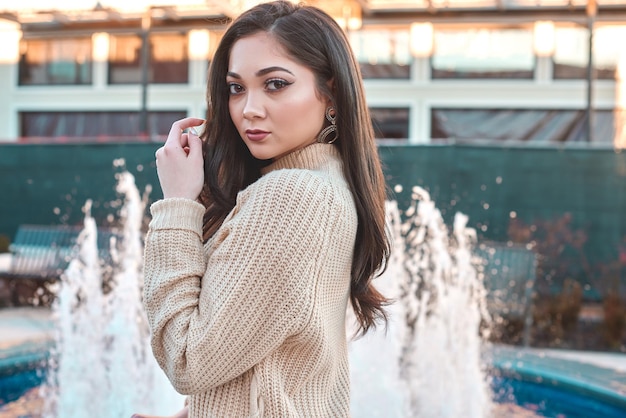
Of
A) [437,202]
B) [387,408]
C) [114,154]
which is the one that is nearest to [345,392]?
[387,408]

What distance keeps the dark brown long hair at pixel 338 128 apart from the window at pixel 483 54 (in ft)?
49.7

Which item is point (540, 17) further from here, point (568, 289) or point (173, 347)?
point (173, 347)

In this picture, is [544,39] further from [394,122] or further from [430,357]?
[430,357]

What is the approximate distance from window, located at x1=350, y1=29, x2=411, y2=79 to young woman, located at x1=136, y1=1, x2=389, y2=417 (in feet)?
49.4

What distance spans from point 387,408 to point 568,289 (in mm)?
3696

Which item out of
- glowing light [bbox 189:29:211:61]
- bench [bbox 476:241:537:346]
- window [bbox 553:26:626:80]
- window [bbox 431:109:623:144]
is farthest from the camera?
glowing light [bbox 189:29:211:61]

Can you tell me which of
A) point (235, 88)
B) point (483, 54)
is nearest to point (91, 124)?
point (483, 54)

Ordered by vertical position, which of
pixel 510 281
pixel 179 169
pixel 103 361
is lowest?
pixel 103 361

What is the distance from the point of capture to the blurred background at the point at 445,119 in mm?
7180

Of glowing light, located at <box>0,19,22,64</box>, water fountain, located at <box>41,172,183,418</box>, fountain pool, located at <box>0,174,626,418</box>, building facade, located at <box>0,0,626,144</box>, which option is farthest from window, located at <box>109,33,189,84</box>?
water fountain, located at <box>41,172,183,418</box>

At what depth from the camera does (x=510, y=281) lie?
6645 mm

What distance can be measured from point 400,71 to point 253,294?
612 inches

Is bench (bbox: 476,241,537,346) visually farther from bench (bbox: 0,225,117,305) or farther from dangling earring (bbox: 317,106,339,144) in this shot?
dangling earring (bbox: 317,106,339,144)

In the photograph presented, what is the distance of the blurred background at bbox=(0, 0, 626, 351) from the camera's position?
7.18m
